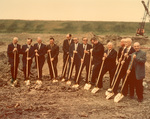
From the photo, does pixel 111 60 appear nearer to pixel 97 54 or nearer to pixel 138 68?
pixel 97 54

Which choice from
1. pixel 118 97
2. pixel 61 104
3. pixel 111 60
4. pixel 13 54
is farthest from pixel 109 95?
pixel 13 54

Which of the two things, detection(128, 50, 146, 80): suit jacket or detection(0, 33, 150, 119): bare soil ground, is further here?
detection(128, 50, 146, 80): suit jacket

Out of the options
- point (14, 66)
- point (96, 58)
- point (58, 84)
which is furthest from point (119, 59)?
point (14, 66)

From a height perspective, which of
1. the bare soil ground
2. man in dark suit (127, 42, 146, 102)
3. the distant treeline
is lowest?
the bare soil ground

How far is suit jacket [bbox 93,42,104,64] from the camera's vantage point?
32.4 ft

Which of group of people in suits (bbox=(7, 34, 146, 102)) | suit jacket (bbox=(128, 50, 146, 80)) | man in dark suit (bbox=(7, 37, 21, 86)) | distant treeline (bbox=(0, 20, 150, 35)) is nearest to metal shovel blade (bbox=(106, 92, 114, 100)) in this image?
group of people in suits (bbox=(7, 34, 146, 102))

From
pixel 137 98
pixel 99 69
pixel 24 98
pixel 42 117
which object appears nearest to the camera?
pixel 42 117

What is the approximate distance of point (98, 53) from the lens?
32.7ft

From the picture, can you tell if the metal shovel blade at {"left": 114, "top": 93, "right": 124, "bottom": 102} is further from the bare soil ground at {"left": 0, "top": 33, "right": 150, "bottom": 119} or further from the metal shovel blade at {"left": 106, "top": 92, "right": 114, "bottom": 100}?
the metal shovel blade at {"left": 106, "top": 92, "right": 114, "bottom": 100}

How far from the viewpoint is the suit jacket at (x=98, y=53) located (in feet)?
32.4

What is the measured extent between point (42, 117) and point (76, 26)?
5496 cm

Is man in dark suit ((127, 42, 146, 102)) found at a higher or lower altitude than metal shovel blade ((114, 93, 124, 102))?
higher

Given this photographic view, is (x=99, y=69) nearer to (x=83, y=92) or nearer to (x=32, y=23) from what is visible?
(x=83, y=92)

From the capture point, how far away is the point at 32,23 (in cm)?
6275
